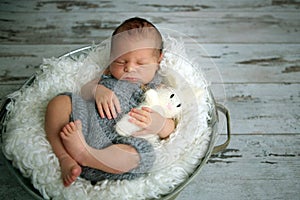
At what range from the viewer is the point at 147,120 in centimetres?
85

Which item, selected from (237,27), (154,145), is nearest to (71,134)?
(154,145)

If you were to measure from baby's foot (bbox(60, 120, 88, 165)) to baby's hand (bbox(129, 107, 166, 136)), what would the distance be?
12 cm

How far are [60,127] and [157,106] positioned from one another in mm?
227

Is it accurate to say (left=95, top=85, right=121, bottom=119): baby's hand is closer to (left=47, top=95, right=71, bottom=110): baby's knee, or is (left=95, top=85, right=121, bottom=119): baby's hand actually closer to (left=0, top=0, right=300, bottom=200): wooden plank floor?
(left=47, top=95, right=71, bottom=110): baby's knee

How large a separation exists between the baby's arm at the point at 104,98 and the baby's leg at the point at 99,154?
→ 0.08 m

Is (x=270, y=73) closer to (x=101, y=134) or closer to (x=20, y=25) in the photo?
(x=101, y=134)

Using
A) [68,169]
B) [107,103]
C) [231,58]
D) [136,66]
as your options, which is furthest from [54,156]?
[231,58]

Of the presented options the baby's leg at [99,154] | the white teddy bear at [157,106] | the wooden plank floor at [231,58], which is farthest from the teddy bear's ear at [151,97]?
the wooden plank floor at [231,58]

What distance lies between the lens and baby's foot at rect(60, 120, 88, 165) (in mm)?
814

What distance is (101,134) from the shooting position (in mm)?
855

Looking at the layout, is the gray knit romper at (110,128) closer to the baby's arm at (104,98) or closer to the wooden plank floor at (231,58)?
the baby's arm at (104,98)

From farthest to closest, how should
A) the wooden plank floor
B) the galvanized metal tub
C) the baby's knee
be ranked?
the wooden plank floor < the baby's knee < the galvanized metal tub

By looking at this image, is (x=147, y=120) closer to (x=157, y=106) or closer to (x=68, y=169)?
(x=157, y=106)

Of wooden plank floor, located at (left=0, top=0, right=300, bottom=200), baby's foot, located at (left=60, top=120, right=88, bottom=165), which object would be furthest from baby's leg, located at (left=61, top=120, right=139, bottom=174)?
wooden plank floor, located at (left=0, top=0, right=300, bottom=200)
